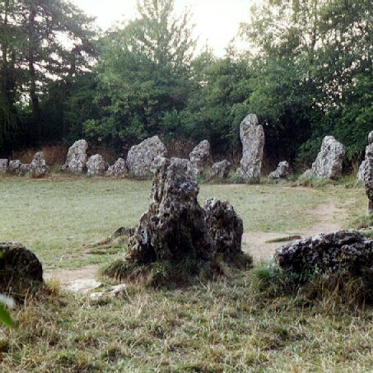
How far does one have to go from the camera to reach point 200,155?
16656 millimetres

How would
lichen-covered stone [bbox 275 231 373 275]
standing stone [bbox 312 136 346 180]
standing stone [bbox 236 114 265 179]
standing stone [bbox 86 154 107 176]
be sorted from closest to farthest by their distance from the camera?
1. lichen-covered stone [bbox 275 231 373 275]
2. standing stone [bbox 312 136 346 180]
3. standing stone [bbox 236 114 265 179]
4. standing stone [bbox 86 154 107 176]

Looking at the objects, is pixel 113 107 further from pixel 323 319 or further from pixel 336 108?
pixel 323 319

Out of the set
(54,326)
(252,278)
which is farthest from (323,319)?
(54,326)

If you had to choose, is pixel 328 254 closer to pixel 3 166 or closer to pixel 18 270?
pixel 18 270

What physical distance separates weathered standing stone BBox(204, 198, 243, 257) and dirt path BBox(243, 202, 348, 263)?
0.35 meters

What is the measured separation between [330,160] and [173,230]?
1050cm

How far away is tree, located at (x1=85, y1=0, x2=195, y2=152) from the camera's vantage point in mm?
18547

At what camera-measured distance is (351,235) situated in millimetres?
3838

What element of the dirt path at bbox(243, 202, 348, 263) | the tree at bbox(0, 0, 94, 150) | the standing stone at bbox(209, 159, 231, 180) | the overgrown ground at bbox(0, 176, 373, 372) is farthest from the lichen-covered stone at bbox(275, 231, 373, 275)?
the tree at bbox(0, 0, 94, 150)

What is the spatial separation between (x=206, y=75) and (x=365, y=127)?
7.10 metres

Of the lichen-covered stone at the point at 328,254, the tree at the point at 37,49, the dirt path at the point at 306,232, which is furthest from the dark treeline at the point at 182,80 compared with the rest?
the lichen-covered stone at the point at 328,254

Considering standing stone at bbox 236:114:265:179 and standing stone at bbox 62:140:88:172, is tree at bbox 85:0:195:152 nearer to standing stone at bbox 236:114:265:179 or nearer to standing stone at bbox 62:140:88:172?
standing stone at bbox 62:140:88:172

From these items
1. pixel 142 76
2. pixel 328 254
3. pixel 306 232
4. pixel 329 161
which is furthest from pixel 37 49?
pixel 328 254

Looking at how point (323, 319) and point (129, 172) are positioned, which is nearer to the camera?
point (323, 319)
